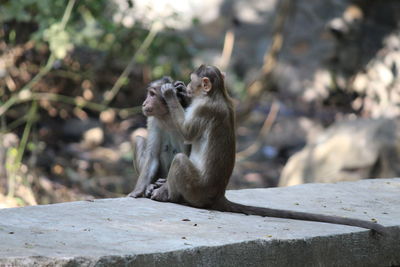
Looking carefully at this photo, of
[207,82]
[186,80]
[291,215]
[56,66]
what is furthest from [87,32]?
[291,215]

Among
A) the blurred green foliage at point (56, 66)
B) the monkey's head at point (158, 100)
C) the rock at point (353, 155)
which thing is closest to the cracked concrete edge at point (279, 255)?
the monkey's head at point (158, 100)

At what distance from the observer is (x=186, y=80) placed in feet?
29.2

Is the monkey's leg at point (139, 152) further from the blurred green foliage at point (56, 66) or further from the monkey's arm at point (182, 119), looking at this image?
the blurred green foliage at point (56, 66)

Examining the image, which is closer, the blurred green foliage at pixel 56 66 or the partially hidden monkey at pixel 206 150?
the partially hidden monkey at pixel 206 150

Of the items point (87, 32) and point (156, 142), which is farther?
point (87, 32)

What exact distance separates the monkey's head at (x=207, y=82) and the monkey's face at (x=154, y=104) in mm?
319

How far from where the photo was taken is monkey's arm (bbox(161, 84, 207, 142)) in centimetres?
468

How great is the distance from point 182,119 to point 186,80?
4.20 m

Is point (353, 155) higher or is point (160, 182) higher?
point (353, 155)

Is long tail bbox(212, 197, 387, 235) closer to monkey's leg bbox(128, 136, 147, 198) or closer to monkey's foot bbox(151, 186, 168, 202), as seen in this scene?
monkey's foot bbox(151, 186, 168, 202)

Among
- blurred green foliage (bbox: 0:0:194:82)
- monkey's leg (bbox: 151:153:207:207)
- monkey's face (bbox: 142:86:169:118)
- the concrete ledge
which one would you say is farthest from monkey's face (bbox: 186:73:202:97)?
blurred green foliage (bbox: 0:0:194:82)

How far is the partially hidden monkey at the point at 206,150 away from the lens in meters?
4.61

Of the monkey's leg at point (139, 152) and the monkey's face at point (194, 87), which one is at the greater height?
the monkey's face at point (194, 87)

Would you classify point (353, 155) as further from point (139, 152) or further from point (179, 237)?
point (179, 237)
